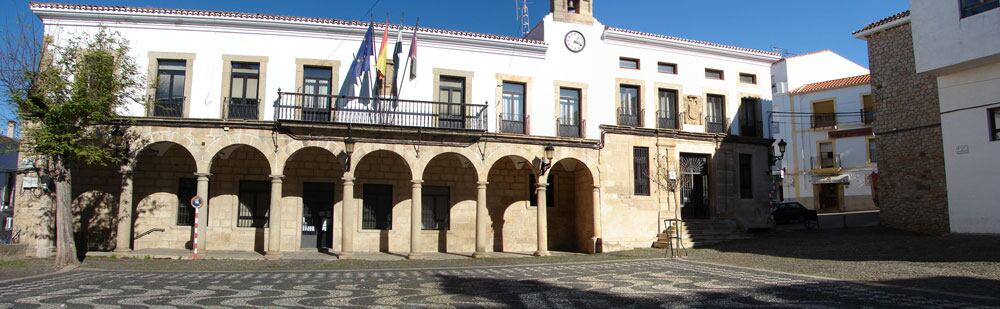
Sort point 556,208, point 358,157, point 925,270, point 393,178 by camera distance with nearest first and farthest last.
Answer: point 925,270 < point 358,157 < point 393,178 < point 556,208

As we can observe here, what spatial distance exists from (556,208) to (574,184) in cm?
107

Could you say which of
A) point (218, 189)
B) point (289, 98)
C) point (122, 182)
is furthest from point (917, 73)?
point (122, 182)

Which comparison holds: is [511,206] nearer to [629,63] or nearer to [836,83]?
[629,63]

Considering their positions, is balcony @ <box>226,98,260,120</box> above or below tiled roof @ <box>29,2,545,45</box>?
below

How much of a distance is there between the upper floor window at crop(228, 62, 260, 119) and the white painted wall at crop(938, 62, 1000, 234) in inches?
780

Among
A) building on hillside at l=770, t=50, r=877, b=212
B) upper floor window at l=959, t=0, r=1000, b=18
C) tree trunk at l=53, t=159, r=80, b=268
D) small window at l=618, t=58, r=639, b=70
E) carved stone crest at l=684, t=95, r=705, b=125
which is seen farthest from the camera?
building on hillside at l=770, t=50, r=877, b=212

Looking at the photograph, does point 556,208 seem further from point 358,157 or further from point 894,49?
point 894,49

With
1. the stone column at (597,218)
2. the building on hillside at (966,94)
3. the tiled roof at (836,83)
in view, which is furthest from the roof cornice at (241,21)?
the tiled roof at (836,83)

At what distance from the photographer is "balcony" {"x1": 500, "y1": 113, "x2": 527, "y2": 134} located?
20612mm

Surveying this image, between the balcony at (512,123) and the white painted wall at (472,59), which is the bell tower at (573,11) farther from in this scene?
the balcony at (512,123)

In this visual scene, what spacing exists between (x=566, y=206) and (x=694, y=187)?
479cm

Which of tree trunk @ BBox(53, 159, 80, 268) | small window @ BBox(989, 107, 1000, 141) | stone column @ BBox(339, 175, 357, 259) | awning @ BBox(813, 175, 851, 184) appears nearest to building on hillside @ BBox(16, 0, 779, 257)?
stone column @ BBox(339, 175, 357, 259)

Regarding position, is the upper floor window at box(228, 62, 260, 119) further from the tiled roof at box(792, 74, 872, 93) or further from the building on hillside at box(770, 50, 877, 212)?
the tiled roof at box(792, 74, 872, 93)

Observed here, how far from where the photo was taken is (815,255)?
54.3 ft
